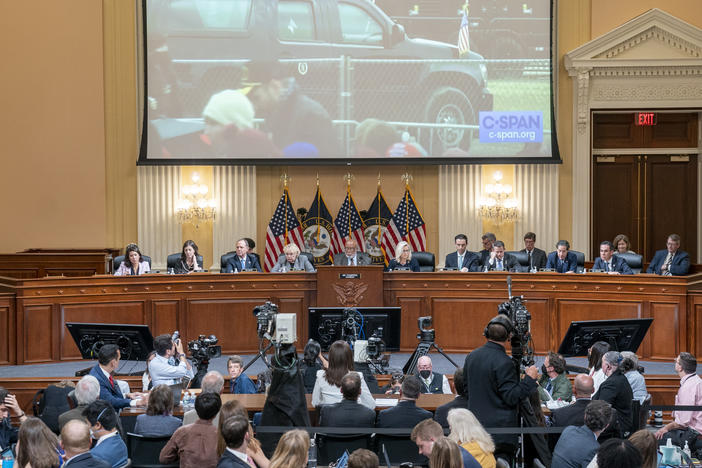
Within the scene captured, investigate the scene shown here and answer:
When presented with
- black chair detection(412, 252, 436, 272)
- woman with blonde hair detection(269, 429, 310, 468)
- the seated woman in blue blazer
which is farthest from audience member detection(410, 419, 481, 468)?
black chair detection(412, 252, 436, 272)

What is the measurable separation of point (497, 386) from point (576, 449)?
756mm

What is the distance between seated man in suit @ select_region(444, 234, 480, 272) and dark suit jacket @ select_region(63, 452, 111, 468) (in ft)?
25.2

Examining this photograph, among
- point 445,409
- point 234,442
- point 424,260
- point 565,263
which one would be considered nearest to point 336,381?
point 445,409

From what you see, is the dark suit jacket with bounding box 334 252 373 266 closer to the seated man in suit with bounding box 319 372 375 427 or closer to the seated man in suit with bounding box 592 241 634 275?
the seated man in suit with bounding box 592 241 634 275

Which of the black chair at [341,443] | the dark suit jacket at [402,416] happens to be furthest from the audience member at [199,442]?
the dark suit jacket at [402,416]

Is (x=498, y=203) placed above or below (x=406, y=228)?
above

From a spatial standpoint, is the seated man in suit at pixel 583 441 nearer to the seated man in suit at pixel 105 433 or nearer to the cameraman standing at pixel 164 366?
the seated man in suit at pixel 105 433

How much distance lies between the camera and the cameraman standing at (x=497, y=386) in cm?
627

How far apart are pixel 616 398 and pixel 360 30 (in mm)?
9438

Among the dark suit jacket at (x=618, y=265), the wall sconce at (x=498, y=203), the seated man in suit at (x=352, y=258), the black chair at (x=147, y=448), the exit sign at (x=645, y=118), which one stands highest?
the exit sign at (x=645, y=118)

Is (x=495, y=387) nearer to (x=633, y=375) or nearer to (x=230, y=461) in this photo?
(x=230, y=461)

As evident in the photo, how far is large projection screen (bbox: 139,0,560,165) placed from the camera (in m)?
15.1

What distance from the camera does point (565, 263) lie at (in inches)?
489

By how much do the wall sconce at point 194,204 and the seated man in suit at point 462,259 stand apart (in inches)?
180
